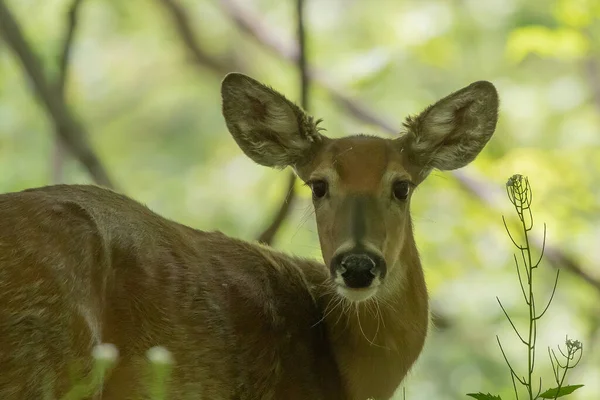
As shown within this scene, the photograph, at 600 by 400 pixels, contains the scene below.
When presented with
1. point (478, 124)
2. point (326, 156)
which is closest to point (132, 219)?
point (326, 156)

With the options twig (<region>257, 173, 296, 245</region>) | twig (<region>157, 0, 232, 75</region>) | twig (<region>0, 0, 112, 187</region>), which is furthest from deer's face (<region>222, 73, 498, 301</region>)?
twig (<region>157, 0, 232, 75</region>)

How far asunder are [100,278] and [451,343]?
10138mm

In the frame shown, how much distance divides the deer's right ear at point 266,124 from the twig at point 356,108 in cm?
364

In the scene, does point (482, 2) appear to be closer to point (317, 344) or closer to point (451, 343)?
point (451, 343)

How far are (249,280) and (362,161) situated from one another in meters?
0.90

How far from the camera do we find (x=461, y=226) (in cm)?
1154

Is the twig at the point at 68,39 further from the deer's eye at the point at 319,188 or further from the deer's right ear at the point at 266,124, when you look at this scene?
the deer's eye at the point at 319,188

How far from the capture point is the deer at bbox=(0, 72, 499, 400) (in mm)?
4684

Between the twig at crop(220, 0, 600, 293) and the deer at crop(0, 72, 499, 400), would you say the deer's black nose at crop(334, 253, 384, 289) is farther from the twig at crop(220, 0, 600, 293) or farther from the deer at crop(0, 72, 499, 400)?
the twig at crop(220, 0, 600, 293)

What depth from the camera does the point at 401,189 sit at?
589 cm

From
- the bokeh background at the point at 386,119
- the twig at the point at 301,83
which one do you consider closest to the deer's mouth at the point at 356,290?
the bokeh background at the point at 386,119

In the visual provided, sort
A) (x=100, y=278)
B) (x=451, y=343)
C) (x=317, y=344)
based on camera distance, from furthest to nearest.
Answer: (x=451, y=343)
(x=317, y=344)
(x=100, y=278)

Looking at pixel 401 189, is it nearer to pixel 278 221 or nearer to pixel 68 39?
pixel 278 221

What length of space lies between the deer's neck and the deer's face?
0.14m
